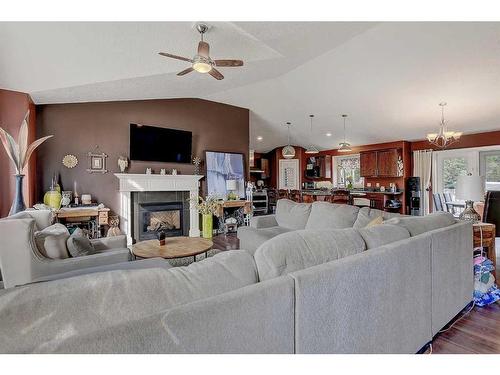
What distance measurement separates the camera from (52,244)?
194 centimetres

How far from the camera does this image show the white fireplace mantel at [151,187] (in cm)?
488

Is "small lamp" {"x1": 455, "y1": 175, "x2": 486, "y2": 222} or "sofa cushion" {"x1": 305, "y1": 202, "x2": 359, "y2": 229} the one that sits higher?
"small lamp" {"x1": 455, "y1": 175, "x2": 486, "y2": 222}

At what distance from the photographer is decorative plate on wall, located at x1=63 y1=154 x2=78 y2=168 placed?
4469 mm

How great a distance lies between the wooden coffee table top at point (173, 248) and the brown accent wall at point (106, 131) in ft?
7.73

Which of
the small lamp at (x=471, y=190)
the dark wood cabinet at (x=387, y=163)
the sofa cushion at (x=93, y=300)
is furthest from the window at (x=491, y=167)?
the sofa cushion at (x=93, y=300)

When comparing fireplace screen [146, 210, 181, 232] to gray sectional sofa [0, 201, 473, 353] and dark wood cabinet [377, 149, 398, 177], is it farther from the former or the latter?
dark wood cabinet [377, 149, 398, 177]

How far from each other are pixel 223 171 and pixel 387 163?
4.87 m

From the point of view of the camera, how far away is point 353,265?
1.18 meters

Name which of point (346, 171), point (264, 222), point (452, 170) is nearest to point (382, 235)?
point (264, 222)

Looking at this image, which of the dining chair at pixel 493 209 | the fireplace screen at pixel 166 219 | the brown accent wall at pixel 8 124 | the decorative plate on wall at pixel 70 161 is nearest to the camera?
Result: the brown accent wall at pixel 8 124

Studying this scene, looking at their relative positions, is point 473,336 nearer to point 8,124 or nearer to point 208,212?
point 208,212

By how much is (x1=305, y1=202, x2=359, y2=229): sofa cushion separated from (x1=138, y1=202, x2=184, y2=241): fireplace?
2947mm

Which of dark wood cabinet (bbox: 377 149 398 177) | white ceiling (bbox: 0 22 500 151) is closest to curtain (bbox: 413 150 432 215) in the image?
dark wood cabinet (bbox: 377 149 398 177)

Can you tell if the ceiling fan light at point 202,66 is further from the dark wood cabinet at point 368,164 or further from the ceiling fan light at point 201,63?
the dark wood cabinet at point 368,164
